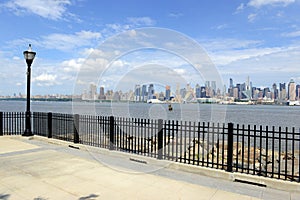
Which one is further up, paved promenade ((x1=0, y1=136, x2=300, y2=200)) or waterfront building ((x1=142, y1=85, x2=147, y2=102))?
waterfront building ((x1=142, y1=85, x2=147, y2=102))

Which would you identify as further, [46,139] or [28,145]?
[46,139]

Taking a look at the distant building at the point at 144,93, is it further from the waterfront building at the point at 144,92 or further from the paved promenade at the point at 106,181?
the paved promenade at the point at 106,181

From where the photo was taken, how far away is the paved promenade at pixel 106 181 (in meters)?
4.77

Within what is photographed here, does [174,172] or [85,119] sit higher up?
[85,119]

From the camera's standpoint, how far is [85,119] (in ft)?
32.6

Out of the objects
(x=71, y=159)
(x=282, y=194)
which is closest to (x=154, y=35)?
(x=71, y=159)

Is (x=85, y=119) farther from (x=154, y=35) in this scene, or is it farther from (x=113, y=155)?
(x=154, y=35)

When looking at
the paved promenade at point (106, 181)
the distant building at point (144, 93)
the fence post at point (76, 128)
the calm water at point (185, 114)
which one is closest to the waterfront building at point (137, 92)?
the distant building at point (144, 93)

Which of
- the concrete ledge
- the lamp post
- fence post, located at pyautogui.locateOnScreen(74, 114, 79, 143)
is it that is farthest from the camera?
the lamp post

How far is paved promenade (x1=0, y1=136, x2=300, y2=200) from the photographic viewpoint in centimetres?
477

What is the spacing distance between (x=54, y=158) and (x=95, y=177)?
2527 mm

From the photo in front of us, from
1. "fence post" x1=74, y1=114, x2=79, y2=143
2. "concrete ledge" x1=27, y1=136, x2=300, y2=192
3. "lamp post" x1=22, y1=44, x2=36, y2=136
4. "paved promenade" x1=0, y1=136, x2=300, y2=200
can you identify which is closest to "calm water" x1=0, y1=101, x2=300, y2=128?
"lamp post" x1=22, y1=44, x2=36, y2=136

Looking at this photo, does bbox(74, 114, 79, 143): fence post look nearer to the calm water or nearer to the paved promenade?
the paved promenade

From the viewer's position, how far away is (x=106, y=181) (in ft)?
18.1
